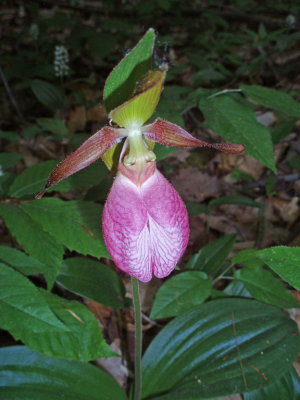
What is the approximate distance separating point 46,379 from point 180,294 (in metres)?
0.61

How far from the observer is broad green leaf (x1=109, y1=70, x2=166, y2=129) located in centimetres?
62

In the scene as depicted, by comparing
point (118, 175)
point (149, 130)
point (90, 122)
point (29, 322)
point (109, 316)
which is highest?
point (90, 122)

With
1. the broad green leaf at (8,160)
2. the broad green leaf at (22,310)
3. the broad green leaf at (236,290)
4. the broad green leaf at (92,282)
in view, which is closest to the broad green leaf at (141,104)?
the broad green leaf at (22,310)

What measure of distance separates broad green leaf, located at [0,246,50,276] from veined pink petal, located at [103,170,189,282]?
0.58 meters

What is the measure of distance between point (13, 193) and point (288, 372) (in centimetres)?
131

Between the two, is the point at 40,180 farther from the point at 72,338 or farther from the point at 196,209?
the point at 196,209

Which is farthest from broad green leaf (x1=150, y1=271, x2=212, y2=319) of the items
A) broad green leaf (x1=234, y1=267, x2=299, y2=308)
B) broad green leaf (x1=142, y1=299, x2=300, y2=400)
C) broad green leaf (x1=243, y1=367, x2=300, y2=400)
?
broad green leaf (x1=243, y1=367, x2=300, y2=400)

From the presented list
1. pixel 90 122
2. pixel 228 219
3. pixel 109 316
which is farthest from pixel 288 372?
pixel 90 122

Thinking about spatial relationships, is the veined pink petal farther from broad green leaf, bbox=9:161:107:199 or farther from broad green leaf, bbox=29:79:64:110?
broad green leaf, bbox=29:79:64:110

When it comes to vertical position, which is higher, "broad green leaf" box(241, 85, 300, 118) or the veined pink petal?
"broad green leaf" box(241, 85, 300, 118)

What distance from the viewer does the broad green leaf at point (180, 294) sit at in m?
1.39

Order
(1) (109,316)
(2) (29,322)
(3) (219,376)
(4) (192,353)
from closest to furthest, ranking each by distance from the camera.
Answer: (2) (29,322) < (3) (219,376) < (4) (192,353) < (1) (109,316)

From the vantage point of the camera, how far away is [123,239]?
77 cm

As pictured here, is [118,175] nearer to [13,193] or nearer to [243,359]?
[13,193]
